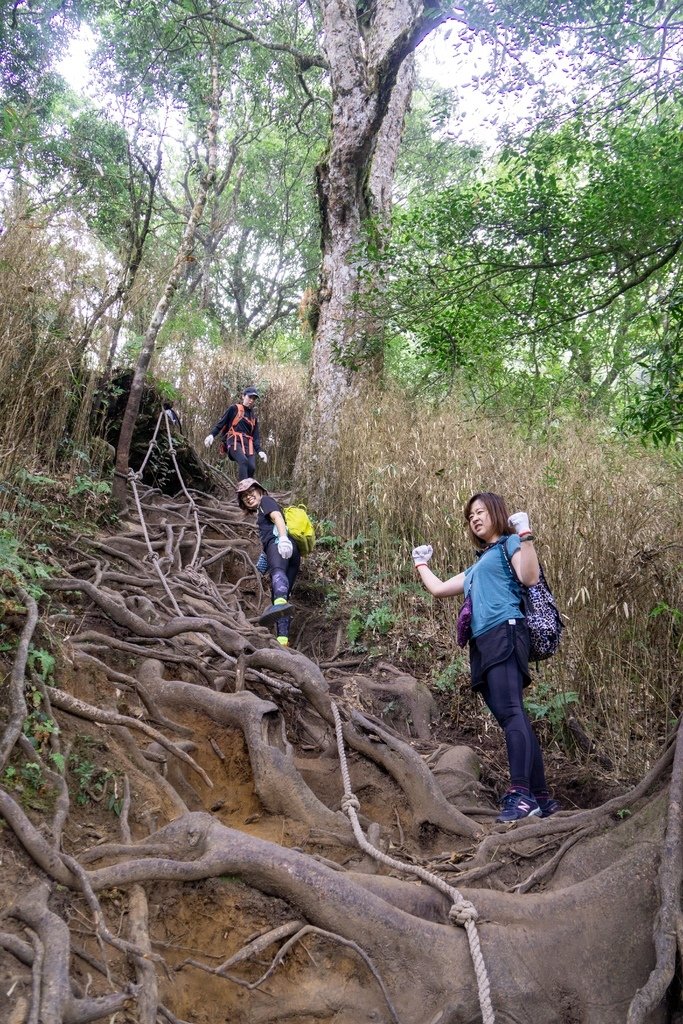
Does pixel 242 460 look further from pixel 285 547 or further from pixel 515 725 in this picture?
pixel 515 725

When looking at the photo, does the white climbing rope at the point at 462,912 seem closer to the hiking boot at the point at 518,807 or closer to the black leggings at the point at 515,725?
the hiking boot at the point at 518,807

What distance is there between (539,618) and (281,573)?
300 centimetres

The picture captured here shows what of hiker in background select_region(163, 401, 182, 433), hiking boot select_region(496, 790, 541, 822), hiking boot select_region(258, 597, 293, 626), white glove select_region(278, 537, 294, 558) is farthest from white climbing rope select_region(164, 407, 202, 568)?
hiking boot select_region(496, 790, 541, 822)

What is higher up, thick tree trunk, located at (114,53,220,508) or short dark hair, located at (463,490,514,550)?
thick tree trunk, located at (114,53,220,508)

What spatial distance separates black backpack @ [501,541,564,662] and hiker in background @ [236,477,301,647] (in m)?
2.52

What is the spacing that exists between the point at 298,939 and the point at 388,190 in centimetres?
1009

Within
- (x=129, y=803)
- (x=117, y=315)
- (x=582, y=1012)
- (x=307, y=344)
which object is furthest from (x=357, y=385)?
(x=307, y=344)

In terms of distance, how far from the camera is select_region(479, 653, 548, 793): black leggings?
3619 mm

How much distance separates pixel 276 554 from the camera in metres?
6.47

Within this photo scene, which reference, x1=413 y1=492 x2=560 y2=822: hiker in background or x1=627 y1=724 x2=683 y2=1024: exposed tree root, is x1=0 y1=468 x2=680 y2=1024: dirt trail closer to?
x1=627 y1=724 x2=683 y2=1024: exposed tree root

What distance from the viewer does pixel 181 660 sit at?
4422mm

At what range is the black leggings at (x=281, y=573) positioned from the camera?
20.1 feet

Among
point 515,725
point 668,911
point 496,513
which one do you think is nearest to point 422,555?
point 496,513

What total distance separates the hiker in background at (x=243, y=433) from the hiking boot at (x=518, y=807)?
23.6ft
